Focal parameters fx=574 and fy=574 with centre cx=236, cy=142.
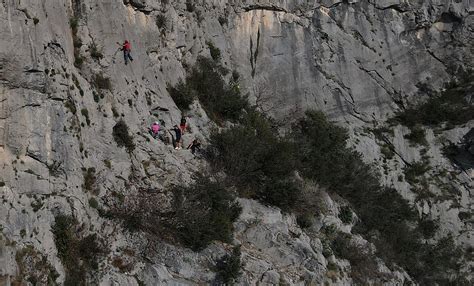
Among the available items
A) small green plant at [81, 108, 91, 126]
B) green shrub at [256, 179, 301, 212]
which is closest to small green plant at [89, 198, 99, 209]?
small green plant at [81, 108, 91, 126]

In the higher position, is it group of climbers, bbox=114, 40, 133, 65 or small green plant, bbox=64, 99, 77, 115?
group of climbers, bbox=114, 40, 133, 65

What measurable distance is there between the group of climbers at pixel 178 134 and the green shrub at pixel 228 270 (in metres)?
4.92

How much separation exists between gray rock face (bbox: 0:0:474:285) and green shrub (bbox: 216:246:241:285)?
0.93 feet

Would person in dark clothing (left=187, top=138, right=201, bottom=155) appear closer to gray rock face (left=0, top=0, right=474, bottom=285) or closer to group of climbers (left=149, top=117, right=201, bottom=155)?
group of climbers (left=149, top=117, right=201, bottom=155)

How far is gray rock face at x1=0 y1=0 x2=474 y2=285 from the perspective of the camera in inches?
569

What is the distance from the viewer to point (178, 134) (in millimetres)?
20109

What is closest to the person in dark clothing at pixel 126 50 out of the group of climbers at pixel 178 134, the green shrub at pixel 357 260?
the group of climbers at pixel 178 134

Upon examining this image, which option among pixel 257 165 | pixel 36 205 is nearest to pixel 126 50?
pixel 257 165

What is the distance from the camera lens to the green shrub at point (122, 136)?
17578 millimetres

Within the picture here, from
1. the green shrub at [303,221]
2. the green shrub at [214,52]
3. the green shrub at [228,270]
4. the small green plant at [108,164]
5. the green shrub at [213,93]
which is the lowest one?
the green shrub at [228,270]

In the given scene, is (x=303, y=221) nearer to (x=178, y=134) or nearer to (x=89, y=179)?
(x=178, y=134)

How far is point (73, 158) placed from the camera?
1554 centimetres

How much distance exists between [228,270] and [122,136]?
5209 millimetres

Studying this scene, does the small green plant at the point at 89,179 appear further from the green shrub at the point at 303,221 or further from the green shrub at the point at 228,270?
the green shrub at the point at 303,221
